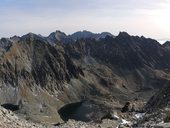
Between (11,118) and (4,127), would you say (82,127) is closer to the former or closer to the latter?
(11,118)

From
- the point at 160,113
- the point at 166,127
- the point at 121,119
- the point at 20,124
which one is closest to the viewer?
the point at 166,127

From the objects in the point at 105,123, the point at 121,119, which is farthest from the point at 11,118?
the point at 121,119

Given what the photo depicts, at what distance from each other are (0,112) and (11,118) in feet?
3.45

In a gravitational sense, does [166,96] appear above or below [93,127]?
above

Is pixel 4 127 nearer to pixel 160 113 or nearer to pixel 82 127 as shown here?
pixel 160 113

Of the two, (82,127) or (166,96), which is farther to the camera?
(166,96)

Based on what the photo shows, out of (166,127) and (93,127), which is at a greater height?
(166,127)

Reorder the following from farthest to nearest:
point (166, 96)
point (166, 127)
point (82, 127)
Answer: point (166, 96)
point (82, 127)
point (166, 127)

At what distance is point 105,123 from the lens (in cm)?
4884

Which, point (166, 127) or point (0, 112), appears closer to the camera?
point (166, 127)

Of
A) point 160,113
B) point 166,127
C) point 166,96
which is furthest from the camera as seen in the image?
point 166,96

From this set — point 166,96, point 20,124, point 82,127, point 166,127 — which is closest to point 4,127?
point 20,124

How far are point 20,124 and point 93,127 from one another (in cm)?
1447

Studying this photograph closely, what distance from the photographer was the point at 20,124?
27484 millimetres
